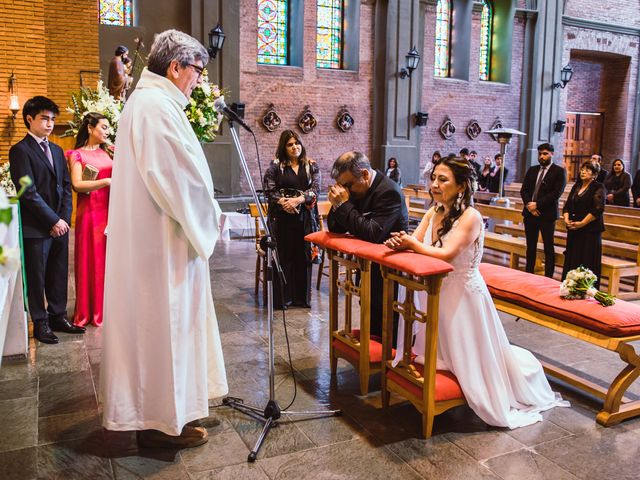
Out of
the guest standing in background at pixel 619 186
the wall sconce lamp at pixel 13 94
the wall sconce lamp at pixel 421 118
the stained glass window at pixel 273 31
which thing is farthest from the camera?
the wall sconce lamp at pixel 421 118

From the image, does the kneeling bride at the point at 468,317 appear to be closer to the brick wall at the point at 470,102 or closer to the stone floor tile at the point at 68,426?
the stone floor tile at the point at 68,426

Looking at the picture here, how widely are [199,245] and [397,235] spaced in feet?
3.83

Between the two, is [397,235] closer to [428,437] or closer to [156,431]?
[428,437]

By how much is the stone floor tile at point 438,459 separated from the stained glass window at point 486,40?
16776mm

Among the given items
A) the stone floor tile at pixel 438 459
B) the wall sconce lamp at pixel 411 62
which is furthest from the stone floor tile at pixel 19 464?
the wall sconce lamp at pixel 411 62

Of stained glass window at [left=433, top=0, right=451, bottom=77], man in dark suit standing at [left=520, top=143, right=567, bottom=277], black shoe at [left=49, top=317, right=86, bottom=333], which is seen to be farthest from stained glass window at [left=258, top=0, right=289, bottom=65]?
black shoe at [left=49, top=317, right=86, bottom=333]

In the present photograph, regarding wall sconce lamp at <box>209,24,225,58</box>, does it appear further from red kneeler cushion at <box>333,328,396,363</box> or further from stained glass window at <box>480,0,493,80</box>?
red kneeler cushion at <box>333,328,396,363</box>

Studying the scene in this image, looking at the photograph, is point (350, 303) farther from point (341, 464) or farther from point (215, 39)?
point (215, 39)

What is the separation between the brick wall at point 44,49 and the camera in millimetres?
10188

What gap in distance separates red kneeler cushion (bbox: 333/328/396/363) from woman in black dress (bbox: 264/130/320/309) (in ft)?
6.49

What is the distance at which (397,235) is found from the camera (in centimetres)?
360

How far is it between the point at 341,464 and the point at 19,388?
2312 millimetres

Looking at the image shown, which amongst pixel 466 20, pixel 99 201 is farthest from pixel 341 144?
pixel 99 201

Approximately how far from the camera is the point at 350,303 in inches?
159
